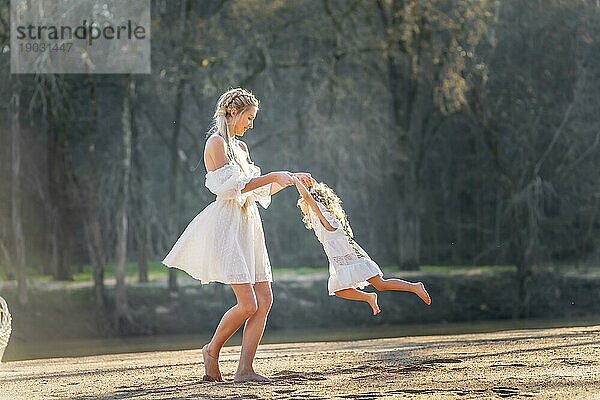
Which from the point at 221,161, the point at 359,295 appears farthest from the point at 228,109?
the point at 359,295

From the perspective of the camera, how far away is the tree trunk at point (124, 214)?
21641mm

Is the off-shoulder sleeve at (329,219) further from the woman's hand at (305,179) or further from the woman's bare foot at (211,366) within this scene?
the woman's bare foot at (211,366)

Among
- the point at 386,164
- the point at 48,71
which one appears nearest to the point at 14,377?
the point at 48,71

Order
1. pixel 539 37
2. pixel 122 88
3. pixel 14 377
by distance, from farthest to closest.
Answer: pixel 539 37
pixel 122 88
pixel 14 377

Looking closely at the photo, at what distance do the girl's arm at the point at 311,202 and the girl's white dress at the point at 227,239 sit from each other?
0.78 feet

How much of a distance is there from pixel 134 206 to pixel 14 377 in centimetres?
1376

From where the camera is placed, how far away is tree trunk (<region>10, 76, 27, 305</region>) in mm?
21328

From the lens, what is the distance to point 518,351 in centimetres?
950

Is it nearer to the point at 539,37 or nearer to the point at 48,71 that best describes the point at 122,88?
the point at 48,71

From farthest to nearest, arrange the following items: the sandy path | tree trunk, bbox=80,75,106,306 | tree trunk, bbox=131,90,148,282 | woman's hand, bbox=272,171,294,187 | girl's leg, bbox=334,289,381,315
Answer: tree trunk, bbox=131,90,148,282 → tree trunk, bbox=80,75,106,306 → girl's leg, bbox=334,289,381,315 → woman's hand, bbox=272,171,294,187 → the sandy path

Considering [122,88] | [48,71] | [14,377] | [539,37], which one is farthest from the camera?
[539,37]

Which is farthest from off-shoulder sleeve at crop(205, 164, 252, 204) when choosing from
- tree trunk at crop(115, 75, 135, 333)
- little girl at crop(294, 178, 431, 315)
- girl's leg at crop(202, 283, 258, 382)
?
tree trunk at crop(115, 75, 135, 333)

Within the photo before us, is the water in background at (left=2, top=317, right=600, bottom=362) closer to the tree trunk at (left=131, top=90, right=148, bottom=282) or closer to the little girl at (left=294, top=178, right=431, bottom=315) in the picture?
the tree trunk at (left=131, top=90, right=148, bottom=282)

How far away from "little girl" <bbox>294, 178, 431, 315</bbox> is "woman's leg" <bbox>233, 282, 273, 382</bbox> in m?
0.54
